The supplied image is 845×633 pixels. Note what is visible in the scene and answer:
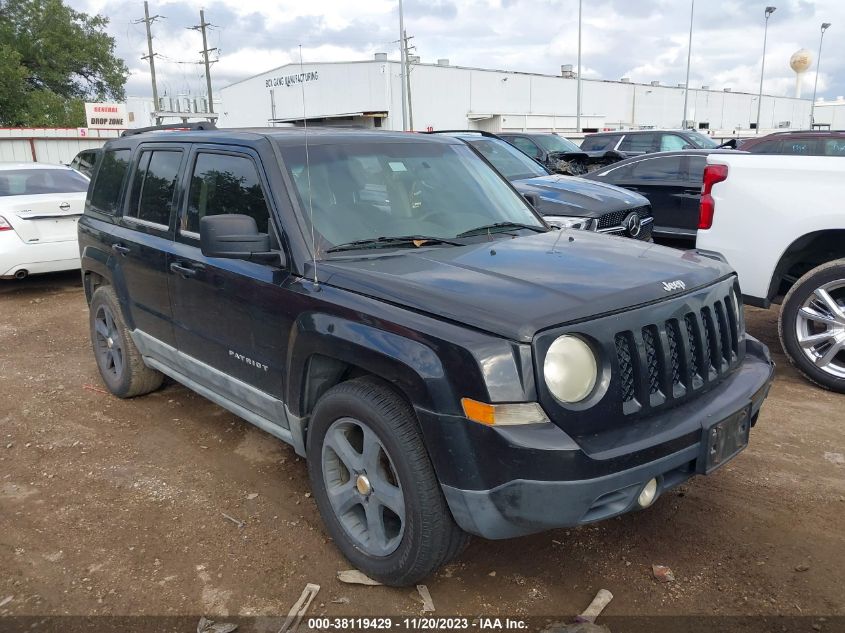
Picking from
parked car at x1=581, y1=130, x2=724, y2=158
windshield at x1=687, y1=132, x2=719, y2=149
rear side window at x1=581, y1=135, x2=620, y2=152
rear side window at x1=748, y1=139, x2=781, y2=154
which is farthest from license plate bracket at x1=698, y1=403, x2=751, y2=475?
rear side window at x1=581, y1=135, x2=620, y2=152

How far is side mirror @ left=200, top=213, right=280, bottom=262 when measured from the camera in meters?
3.11

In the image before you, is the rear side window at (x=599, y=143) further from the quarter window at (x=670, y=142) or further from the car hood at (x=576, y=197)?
the car hood at (x=576, y=197)

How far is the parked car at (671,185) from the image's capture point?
993cm

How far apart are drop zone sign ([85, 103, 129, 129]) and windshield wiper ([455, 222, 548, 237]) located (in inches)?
1478

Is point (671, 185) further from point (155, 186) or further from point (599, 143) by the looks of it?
point (599, 143)

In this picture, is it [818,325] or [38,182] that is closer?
[818,325]

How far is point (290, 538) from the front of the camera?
11.1ft

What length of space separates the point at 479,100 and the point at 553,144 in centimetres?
4077

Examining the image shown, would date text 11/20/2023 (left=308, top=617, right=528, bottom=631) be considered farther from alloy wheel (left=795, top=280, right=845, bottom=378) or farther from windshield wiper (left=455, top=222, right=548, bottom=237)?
alloy wheel (left=795, top=280, right=845, bottom=378)

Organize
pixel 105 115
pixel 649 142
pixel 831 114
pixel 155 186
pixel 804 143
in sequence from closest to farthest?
pixel 155 186 < pixel 804 143 < pixel 649 142 < pixel 105 115 < pixel 831 114

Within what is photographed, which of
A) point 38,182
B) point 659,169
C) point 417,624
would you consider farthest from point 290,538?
point 659,169

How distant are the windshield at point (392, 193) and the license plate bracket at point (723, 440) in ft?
5.01

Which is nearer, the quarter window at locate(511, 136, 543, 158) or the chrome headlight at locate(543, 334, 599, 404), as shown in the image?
the chrome headlight at locate(543, 334, 599, 404)

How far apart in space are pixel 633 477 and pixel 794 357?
338 cm
